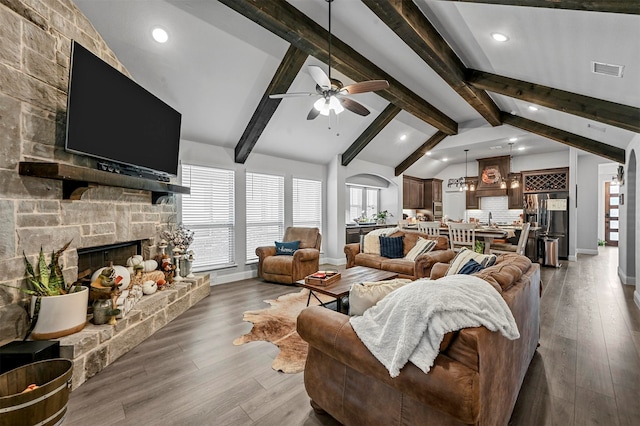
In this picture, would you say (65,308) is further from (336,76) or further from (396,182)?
(396,182)

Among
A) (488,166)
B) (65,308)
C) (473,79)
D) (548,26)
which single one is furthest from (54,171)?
(488,166)

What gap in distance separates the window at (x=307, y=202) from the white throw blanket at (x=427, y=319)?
198 inches

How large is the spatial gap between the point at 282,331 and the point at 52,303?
1.99m

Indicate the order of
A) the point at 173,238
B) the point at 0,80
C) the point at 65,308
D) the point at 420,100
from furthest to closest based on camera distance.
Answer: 1. the point at 420,100
2. the point at 173,238
3. the point at 65,308
4. the point at 0,80

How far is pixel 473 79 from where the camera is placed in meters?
4.14

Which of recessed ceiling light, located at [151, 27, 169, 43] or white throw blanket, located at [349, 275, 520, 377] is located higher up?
recessed ceiling light, located at [151, 27, 169, 43]

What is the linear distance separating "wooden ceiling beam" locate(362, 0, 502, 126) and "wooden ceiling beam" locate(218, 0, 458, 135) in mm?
842

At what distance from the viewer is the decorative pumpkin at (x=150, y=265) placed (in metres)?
3.62

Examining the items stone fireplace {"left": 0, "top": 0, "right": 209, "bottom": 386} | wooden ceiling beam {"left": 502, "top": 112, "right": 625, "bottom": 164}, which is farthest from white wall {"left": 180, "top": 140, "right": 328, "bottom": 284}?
wooden ceiling beam {"left": 502, "top": 112, "right": 625, "bottom": 164}

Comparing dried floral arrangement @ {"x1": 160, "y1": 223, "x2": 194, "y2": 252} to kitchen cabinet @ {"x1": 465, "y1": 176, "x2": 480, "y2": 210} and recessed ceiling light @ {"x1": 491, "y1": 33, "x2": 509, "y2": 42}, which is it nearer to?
recessed ceiling light @ {"x1": 491, "y1": 33, "x2": 509, "y2": 42}

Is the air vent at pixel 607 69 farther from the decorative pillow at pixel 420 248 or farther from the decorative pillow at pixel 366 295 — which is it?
the decorative pillow at pixel 366 295

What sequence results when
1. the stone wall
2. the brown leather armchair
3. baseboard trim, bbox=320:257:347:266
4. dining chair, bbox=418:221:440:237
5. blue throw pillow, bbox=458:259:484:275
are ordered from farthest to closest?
baseboard trim, bbox=320:257:347:266 → dining chair, bbox=418:221:440:237 → the brown leather armchair → blue throw pillow, bbox=458:259:484:275 → the stone wall

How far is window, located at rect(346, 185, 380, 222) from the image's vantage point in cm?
842

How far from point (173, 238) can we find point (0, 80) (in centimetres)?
244
